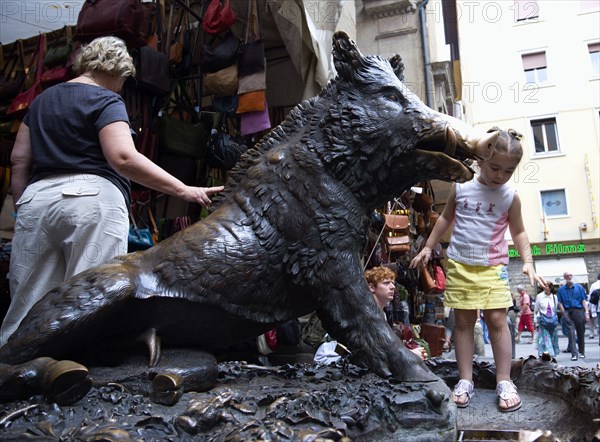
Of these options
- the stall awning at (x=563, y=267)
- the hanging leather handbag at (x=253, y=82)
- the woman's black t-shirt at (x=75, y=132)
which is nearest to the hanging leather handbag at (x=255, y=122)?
the hanging leather handbag at (x=253, y=82)

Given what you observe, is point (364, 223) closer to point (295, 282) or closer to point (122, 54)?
point (295, 282)

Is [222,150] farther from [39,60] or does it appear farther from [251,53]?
[39,60]

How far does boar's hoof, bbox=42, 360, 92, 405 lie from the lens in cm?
116

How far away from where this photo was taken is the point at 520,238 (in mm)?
2066

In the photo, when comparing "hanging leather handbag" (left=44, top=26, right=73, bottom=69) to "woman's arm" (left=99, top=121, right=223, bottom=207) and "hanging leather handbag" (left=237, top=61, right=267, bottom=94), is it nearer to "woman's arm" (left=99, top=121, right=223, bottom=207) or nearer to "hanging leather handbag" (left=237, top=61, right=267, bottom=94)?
"hanging leather handbag" (left=237, top=61, right=267, bottom=94)

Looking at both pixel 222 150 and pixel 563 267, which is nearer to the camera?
pixel 222 150

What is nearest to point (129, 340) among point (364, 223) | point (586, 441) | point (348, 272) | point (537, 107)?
point (348, 272)

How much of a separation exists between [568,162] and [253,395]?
17783mm

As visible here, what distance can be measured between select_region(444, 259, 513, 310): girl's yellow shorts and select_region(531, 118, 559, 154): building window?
16373 mm

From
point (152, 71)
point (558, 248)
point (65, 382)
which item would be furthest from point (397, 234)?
point (558, 248)

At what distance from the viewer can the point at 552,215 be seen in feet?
56.9

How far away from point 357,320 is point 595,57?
17.9 meters

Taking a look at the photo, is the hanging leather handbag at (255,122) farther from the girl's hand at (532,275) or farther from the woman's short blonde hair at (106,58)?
the girl's hand at (532,275)

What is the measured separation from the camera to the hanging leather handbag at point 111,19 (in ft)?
9.58
